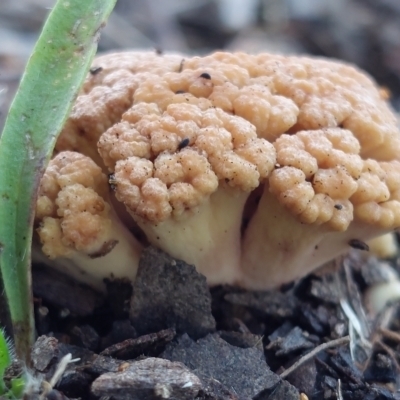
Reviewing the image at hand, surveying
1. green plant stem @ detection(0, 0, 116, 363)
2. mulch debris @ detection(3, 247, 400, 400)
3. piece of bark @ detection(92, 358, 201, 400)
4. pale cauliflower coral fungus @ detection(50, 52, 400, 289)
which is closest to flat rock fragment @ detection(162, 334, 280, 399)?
mulch debris @ detection(3, 247, 400, 400)

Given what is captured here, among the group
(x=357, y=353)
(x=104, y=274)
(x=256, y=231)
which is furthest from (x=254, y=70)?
(x=357, y=353)

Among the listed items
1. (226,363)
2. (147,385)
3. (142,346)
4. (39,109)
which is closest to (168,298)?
(142,346)

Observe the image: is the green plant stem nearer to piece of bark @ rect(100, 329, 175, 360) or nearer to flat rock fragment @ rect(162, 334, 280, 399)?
piece of bark @ rect(100, 329, 175, 360)

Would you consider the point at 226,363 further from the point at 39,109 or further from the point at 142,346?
the point at 39,109

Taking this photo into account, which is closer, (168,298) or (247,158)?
(247,158)

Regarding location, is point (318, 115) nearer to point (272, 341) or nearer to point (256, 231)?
point (256, 231)
